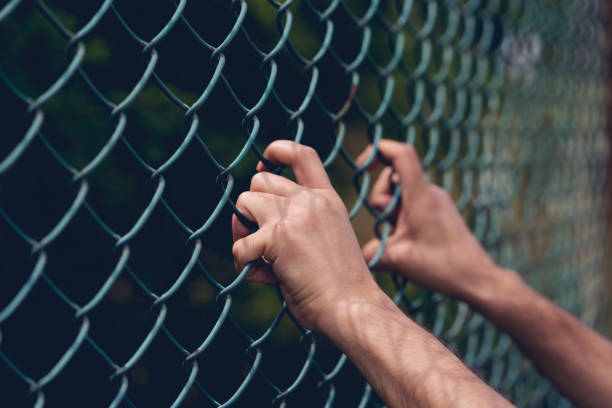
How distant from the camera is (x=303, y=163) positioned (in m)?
1.18

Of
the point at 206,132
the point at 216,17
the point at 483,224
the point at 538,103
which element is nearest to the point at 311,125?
the point at 206,132

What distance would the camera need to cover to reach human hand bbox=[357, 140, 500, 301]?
1612mm

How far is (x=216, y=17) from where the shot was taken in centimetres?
188

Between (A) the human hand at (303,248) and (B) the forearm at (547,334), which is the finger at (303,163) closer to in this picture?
(A) the human hand at (303,248)

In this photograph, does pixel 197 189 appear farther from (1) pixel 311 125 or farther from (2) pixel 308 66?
(2) pixel 308 66

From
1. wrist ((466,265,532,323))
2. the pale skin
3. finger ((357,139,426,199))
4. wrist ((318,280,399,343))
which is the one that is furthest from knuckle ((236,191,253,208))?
wrist ((466,265,532,323))

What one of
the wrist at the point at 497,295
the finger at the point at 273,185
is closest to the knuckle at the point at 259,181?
the finger at the point at 273,185

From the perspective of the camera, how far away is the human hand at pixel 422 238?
5.29 ft

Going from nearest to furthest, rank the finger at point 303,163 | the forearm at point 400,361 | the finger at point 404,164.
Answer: the forearm at point 400,361 → the finger at point 303,163 → the finger at point 404,164

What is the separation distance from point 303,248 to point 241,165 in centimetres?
124

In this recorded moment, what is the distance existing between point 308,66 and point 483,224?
1084mm

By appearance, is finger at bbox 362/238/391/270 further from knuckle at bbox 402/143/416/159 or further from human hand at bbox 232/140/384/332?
human hand at bbox 232/140/384/332

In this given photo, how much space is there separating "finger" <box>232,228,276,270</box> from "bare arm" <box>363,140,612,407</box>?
22.9 inches

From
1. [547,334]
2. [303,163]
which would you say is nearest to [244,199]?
[303,163]
